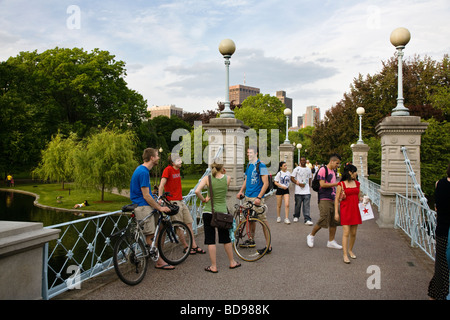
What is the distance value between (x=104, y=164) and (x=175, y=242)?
856 inches

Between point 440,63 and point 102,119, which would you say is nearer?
point 440,63

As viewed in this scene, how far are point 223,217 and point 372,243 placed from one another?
375cm

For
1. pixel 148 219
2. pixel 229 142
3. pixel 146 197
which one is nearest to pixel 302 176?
pixel 229 142

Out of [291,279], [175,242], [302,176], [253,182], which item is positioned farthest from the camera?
[302,176]

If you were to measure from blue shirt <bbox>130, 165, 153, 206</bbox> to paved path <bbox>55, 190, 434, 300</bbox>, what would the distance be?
1131 mm

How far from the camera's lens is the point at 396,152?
8719mm

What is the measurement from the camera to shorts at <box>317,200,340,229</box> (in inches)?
263

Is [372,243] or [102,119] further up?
[102,119]

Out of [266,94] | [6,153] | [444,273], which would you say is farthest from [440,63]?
[6,153]

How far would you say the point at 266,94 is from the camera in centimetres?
5144

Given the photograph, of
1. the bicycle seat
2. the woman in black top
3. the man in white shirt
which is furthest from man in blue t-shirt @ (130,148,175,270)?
the man in white shirt

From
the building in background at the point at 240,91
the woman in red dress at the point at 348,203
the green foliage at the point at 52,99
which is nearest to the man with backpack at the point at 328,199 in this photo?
the woman in red dress at the point at 348,203

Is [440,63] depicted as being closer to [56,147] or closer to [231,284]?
[231,284]

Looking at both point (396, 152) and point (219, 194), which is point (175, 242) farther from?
point (396, 152)
